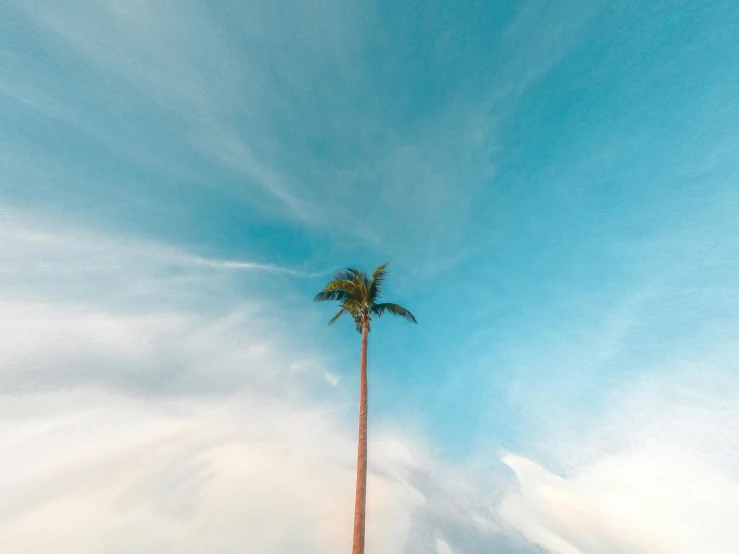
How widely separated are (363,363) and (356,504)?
Result: 27.8 ft

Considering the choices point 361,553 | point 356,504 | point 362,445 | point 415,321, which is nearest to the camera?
point 361,553

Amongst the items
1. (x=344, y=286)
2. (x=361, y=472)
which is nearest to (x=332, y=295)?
(x=344, y=286)

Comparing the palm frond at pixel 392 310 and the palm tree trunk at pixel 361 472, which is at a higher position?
the palm frond at pixel 392 310

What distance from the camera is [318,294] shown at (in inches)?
1029

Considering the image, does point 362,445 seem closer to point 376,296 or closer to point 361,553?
point 361,553

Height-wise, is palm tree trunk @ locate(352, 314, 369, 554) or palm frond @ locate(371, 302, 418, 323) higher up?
palm frond @ locate(371, 302, 418, 323)

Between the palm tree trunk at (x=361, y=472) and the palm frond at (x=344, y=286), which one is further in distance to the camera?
the palm frond at (x=344, y=286)

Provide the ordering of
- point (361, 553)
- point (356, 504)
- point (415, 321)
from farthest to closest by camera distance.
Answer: point (415, 321) → point (356, 504) → point (361, 553)

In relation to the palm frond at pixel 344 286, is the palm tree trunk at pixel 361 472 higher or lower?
lower

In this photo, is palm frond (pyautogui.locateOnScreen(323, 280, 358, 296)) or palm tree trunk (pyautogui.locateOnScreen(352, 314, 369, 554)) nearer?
palm tree trunk (pyautogui.locateOnScreen(352, 314, 369, 554))

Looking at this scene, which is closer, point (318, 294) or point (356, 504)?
point (356, 504)

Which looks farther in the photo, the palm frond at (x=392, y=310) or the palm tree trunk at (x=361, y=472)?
the palm frond at (x=392, y=310)

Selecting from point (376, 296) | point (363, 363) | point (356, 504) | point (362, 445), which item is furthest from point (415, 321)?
point (356, 504)

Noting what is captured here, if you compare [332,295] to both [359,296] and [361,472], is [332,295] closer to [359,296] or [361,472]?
[359,296]
